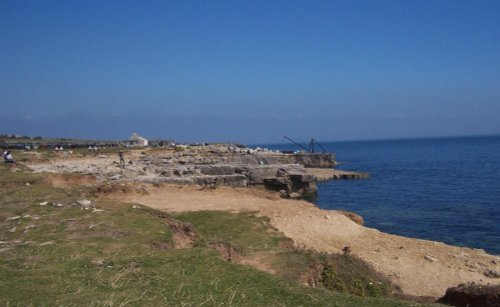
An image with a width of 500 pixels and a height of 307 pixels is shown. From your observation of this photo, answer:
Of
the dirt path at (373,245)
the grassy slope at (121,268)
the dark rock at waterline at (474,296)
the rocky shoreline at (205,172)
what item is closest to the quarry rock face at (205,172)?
the rocky shoreline at (205,172)

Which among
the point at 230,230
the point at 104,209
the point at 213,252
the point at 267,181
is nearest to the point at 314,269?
the point at 213,252

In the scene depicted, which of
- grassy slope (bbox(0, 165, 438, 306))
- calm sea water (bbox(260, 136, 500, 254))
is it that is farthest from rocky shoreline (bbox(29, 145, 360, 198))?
grassy slope (bbox(0, 165, 438, 306))

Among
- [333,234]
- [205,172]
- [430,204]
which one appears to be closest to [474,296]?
[333,234]

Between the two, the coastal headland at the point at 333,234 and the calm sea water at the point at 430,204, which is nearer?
the coastal headland at the point at 333,234

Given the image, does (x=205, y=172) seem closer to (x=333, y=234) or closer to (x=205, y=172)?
(x=205, y=172)

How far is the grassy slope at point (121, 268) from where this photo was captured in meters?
7.62

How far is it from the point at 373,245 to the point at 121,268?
463 inches

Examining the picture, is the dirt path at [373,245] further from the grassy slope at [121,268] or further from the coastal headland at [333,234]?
the grassy slope at [121,268]

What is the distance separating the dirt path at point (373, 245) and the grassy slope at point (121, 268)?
12.1 feet

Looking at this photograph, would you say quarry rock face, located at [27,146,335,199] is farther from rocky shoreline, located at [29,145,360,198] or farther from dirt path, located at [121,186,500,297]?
dirt path, located at [121,186,500,297]

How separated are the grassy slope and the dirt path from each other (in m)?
3.70

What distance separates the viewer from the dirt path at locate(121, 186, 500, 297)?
14852 mm

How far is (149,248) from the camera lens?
438 inches

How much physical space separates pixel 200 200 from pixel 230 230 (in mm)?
7157
